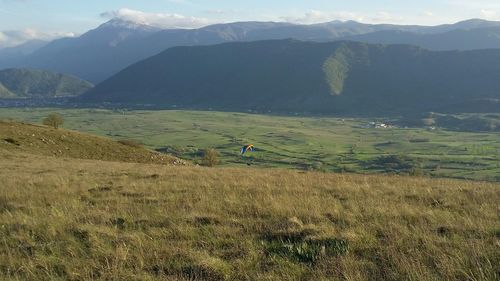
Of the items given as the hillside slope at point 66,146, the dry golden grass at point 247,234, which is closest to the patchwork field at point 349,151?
the hillside slope at point 66,146

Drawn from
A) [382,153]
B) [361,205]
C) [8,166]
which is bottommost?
[382,153]

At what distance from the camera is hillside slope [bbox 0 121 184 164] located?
39.0 meters

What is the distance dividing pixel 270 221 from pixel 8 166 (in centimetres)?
2115

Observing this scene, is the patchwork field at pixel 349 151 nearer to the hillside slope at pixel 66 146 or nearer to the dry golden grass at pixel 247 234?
the hillside slope at pixel 66 146

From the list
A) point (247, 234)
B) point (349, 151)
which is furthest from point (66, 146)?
point (349, 151)

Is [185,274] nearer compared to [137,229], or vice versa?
[185,274]

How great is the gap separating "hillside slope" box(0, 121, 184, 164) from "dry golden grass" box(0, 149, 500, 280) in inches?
1060

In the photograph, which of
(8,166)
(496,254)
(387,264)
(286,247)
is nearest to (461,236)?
(496,254)

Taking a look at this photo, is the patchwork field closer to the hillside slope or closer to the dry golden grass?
the hillside slope

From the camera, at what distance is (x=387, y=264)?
23.4ft

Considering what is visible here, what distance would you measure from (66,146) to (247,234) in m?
37.0

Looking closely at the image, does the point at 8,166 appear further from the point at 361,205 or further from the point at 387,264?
the point at 387,264

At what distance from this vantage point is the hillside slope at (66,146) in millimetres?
38969

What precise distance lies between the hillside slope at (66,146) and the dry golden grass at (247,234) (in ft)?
88.3
